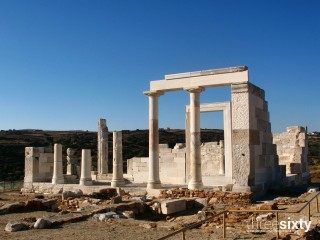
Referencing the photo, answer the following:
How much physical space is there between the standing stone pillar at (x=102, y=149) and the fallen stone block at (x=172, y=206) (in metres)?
17.7

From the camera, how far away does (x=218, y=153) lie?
91.4 feet

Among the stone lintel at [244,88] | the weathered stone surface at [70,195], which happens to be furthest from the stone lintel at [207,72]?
the weathered stone surface at [70,195]

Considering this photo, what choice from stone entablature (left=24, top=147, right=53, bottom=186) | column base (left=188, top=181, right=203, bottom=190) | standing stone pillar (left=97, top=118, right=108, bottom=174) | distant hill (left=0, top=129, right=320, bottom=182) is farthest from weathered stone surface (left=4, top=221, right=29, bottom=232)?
distant hill (left=0, top=129, right=320, bottom=182)

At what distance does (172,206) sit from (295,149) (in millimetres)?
14268

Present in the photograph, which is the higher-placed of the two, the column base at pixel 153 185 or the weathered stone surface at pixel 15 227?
the column base at pixel 153 185

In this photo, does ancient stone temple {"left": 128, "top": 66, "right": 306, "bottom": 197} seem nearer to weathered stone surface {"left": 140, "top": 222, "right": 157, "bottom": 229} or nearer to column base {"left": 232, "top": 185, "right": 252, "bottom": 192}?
column base {"left": 232, "top": 185, "right": 252, "bottom": 192}

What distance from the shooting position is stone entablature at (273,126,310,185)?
24.8 meters

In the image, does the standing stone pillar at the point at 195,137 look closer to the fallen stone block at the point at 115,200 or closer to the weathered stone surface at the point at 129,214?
the fallen stone block at the point at 115,200

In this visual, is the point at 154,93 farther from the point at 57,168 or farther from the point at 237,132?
the point at 57,168

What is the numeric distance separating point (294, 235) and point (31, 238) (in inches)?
245

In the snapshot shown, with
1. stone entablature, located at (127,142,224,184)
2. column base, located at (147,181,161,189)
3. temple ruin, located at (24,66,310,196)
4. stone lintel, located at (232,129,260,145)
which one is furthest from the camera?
stone entablature, located at (127,142,224,184)

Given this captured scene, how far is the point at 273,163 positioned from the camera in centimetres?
1950

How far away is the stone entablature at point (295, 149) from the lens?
24.8 m

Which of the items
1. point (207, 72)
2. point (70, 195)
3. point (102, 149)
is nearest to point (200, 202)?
point (207, 72)
